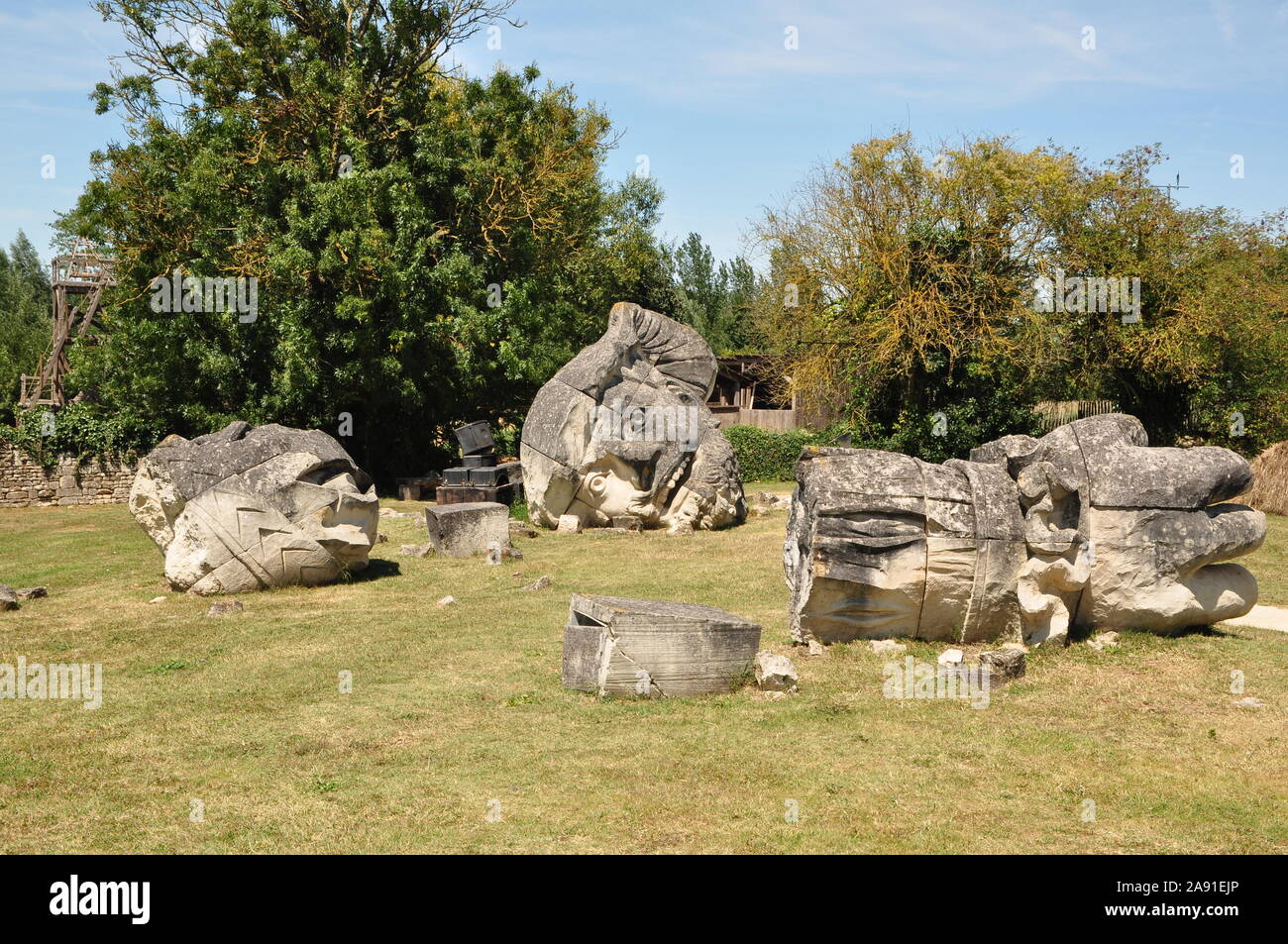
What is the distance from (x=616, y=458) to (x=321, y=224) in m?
8.82

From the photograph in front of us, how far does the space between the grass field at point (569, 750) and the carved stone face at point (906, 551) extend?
38 centimetres

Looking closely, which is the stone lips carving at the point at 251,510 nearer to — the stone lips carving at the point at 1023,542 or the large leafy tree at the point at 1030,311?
the stone lips carving at the point at 1023,542

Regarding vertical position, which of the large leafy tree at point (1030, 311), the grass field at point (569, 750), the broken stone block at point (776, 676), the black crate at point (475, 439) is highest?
the large leafy tree at point (1030, 311)

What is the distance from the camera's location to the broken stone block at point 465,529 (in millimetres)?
15609

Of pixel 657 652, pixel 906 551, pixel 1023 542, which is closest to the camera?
pixel 657 652

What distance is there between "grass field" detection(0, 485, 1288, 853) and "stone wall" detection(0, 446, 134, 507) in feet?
43.9

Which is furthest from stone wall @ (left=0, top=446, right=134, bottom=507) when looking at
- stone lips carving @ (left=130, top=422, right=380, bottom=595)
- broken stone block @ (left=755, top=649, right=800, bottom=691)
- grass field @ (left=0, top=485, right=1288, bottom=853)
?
broken stone block @ (left=755, top=649, right=800, bottom=691)

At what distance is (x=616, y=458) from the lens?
17797mm

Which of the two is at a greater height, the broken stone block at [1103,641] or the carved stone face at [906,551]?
the carved stone face at [906,551]

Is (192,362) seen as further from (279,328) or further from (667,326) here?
(667,326)

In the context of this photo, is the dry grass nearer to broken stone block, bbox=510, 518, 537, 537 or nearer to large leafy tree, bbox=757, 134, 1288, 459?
large leafy tree, bbox=757, 134, 1288, 459

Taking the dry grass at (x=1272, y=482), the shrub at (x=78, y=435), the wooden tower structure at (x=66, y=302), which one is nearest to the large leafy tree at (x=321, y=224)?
the shrub at (x=78, y=435)

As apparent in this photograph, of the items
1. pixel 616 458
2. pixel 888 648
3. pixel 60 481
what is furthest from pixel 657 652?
pixel 60 481

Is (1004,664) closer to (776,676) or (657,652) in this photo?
(776,676)
